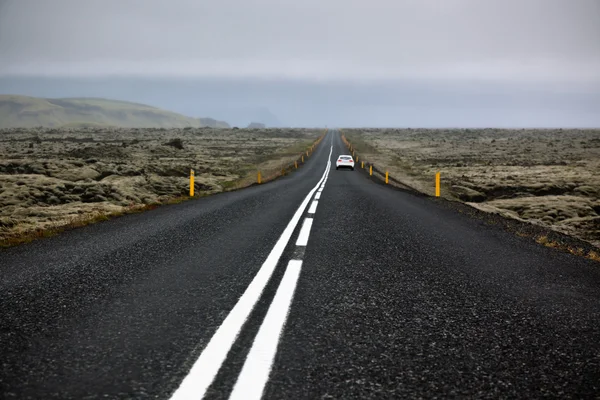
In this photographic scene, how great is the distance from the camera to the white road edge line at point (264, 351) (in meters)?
2.58

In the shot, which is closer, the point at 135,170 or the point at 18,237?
the point at 18,237

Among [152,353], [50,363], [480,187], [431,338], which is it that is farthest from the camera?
[480,187]

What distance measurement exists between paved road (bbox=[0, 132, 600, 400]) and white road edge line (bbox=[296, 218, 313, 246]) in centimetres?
17

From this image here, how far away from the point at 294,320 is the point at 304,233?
468cm

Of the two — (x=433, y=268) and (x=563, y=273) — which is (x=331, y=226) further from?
(x=563, y=273)

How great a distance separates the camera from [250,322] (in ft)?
12.1

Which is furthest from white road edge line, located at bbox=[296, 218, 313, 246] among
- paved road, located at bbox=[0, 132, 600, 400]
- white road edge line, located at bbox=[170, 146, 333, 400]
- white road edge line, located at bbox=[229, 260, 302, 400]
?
white road edge line, located at bbox=[229, 260, 302, 400]

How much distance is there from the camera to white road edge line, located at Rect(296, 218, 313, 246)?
296 inches

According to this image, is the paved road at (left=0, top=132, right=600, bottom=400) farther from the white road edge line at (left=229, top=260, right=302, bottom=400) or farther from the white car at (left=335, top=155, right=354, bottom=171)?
the white car at (left=335, top=155, right=354, bottom=171)

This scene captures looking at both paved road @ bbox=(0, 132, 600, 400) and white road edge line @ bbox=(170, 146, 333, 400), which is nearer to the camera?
white road edge line @ bbox=(170, 146, 333, 400)

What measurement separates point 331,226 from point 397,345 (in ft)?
20.2

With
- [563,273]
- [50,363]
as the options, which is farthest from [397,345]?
[563,273]

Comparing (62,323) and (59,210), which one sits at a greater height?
(62,323)

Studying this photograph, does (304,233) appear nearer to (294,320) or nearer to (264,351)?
(294,320)
